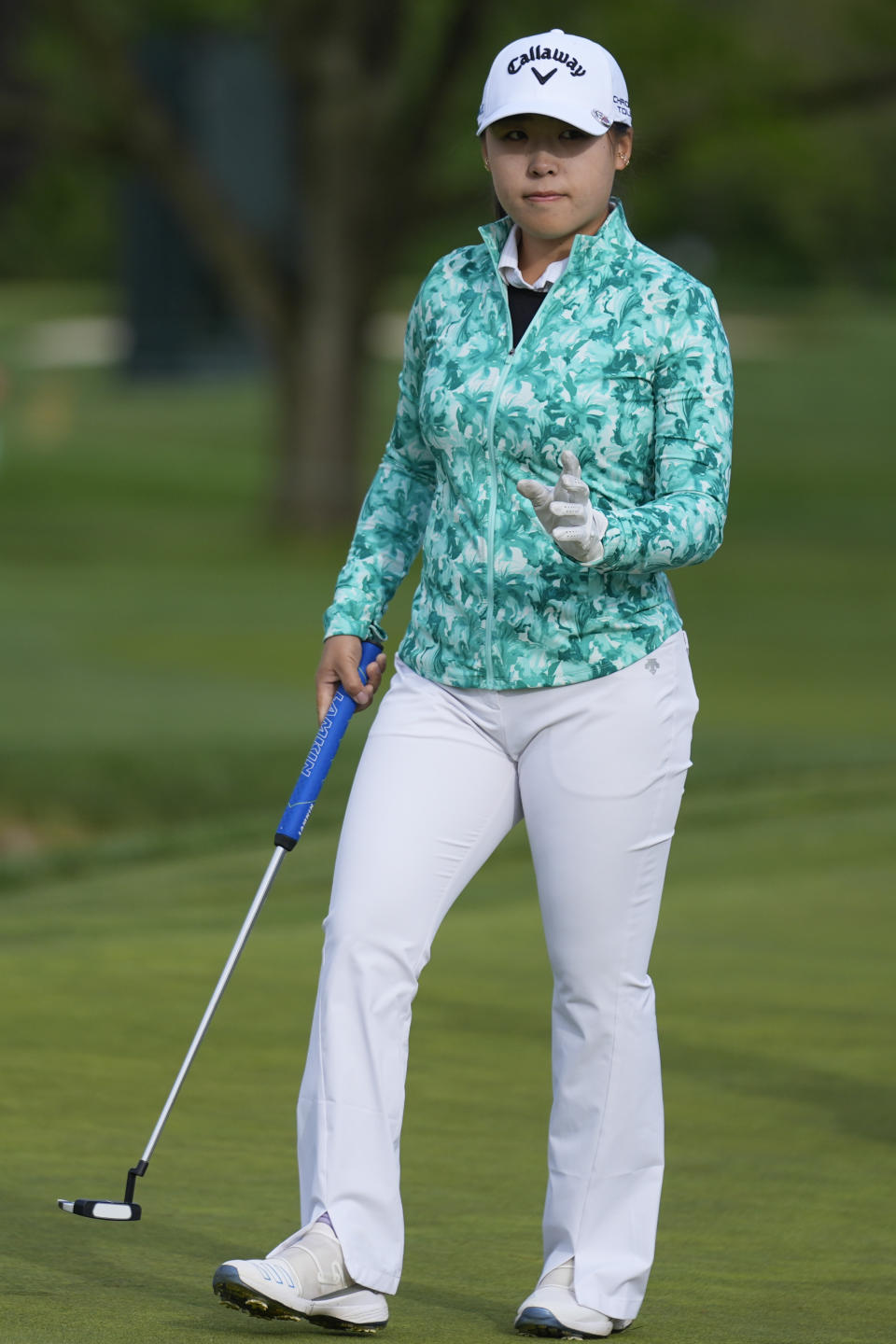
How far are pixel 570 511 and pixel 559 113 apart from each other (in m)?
0.64

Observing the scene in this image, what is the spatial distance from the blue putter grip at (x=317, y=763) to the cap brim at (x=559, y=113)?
85 cm

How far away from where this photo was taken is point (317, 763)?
148 inches

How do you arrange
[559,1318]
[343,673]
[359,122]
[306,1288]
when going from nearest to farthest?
[306,1288], [559,1318], [343,673], [359,122]

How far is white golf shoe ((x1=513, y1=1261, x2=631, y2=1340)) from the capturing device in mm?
3441

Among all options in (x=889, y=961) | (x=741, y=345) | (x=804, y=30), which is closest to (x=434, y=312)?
(x=889, y=961)

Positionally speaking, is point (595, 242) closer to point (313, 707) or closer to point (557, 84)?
point (557, 84)

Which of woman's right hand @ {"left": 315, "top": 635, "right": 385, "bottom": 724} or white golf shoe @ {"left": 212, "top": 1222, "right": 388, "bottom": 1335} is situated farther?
woman's right hand @ {"left": 315, "top": 635, "right": 385, "bottom": 724}

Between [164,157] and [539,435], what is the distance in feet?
60.1

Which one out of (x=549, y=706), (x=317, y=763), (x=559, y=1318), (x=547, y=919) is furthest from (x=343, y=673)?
(x=559, y=1318)

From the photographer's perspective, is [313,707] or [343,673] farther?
[313,707]

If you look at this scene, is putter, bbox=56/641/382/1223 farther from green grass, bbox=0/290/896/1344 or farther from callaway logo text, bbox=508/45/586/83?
callaway logo text, bbox=508/45/586/83

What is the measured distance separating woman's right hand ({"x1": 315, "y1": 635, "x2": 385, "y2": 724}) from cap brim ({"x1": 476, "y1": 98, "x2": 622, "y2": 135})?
0.83 metres

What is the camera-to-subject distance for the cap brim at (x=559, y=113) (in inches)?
137

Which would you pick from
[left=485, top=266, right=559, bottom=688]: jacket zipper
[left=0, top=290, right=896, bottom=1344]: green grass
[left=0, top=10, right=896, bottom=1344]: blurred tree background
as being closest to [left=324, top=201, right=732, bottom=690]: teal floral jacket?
[left=485, top=266, right=559, bottom=688]: jacket zipper
